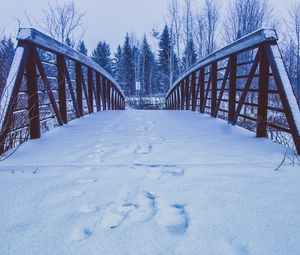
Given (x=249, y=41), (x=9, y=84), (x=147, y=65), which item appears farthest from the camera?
(x=147, y=65)

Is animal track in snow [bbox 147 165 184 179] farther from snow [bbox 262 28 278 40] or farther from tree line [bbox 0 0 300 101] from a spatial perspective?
tree line [bbox 0 0 300 101]

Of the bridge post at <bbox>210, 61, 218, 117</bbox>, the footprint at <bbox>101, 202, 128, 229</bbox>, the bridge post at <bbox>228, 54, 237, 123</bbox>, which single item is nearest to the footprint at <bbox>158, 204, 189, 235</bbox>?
the footprint at <bbox>101, 202, 128, 229</bbox>

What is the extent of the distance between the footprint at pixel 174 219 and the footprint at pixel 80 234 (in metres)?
0.28

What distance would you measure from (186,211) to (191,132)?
1.95m

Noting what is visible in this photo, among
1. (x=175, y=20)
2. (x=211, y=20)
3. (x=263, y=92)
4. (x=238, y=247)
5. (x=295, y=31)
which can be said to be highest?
(x=175, y=20)

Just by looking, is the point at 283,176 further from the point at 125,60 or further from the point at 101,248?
the point at 125,60

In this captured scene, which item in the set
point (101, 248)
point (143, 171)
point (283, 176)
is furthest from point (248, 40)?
point (101, 248)

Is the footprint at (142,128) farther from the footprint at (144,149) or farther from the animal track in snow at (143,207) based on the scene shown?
the animal track in snow at (143,207)

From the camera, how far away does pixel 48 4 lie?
52.4 feet

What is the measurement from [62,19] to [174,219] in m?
16.9

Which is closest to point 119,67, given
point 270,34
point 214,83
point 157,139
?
point 214,83

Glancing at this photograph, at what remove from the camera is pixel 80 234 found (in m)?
1.09

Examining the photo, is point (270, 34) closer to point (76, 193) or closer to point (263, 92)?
point (263, 92)

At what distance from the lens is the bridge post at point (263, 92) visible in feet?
8.89
